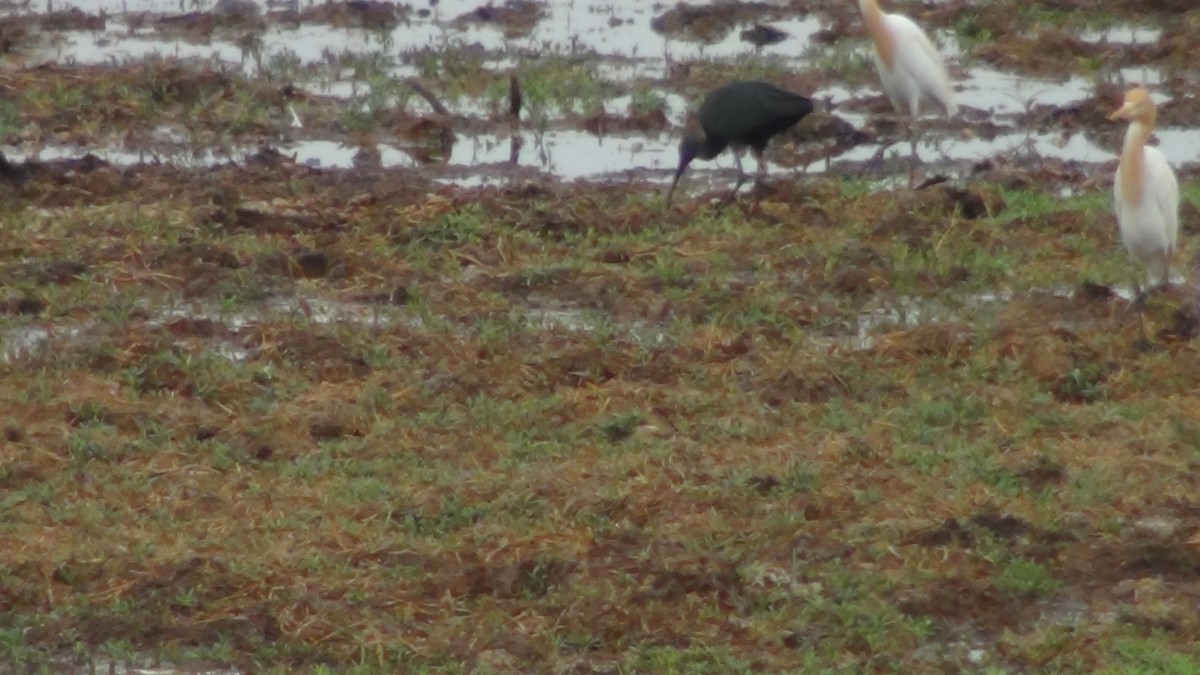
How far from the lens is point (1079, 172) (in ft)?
37.1

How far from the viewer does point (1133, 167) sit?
856cm

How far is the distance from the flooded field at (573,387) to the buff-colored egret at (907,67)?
1.14ft

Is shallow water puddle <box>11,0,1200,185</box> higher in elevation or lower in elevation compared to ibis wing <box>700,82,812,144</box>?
lower

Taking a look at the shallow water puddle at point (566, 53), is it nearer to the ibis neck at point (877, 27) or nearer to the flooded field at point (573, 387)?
the flooded field at point (573, 387)

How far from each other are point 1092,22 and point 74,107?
703 cm

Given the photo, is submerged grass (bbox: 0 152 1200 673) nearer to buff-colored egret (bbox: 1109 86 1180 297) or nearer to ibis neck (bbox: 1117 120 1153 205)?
buff-colored egret (bbox: 1109 86 1180 297)

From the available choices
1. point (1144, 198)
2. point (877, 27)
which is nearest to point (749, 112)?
point (877, 27)

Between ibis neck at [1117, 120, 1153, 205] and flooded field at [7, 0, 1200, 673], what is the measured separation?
412mm

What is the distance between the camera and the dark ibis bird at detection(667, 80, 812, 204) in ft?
35.5

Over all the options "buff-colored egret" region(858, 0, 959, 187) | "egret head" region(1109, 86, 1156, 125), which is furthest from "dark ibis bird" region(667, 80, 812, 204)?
"egret head" region(1109, 86, 1156, 125)

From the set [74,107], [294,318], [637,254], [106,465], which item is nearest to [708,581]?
[106,465]

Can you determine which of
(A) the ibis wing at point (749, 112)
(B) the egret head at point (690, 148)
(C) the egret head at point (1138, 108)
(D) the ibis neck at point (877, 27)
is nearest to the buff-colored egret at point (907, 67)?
(D) the ibis neck at point (877, 27)

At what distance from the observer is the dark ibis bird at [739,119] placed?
1081 centimetres

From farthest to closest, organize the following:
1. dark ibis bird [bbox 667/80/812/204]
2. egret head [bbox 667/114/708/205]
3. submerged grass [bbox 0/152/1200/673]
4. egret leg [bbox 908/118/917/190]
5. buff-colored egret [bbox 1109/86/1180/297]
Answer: egret leg [bbox 908/118/917/190] → egret head [bbox 667/114/708/205] → dark ibis bird [bbox 667/80/812/204] → buff-colored egret [bbox 1109/86/1180/297] → submerged grass [bbox 0/152/1200/673]
